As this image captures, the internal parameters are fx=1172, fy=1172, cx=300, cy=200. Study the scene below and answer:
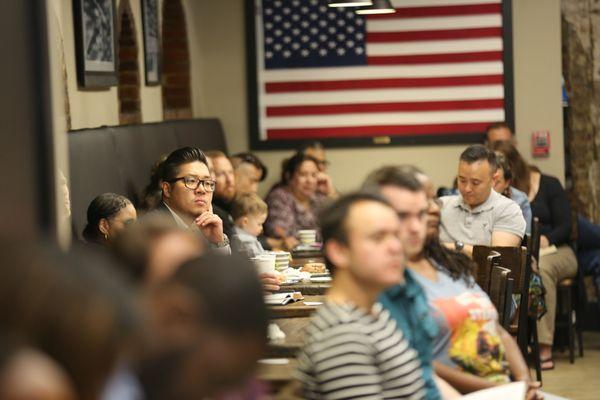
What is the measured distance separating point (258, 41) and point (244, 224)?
3.45m

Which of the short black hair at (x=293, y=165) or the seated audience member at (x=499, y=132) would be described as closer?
the short black hair at (x=293, y=165)

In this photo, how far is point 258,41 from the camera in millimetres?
9859

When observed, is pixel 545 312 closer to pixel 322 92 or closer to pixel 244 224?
pixel 244 224

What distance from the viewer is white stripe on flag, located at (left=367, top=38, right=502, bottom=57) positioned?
9.78 meters

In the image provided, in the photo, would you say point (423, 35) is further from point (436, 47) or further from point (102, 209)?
point (102, 209)

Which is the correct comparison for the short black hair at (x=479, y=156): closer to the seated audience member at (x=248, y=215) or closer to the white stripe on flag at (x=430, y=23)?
the seated audience member at (x=248, y=215)

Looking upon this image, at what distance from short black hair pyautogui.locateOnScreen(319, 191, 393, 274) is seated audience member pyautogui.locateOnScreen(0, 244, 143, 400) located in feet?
4.26

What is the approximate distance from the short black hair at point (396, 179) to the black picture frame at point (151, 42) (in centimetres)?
476

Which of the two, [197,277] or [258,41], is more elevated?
[258,41]

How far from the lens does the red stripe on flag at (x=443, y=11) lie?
31.9 feet

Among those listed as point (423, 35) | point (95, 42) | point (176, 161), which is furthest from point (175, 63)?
point (176, 161)

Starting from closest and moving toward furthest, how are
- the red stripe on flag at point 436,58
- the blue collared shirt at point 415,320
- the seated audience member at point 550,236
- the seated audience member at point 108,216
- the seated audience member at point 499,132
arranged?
the blue collared shirt at point 415,320 → the seated audience member at point 108,216 → the seated audience member at point 550,236 → the seated audience member at point 499,132 → the red stripe on flag at point 436,58

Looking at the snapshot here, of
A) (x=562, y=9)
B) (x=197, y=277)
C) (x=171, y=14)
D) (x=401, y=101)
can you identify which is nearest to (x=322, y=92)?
(x=401, y=101)

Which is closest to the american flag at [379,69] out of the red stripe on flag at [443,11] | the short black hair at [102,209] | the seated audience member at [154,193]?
the red stripe on flag at [443,11]
